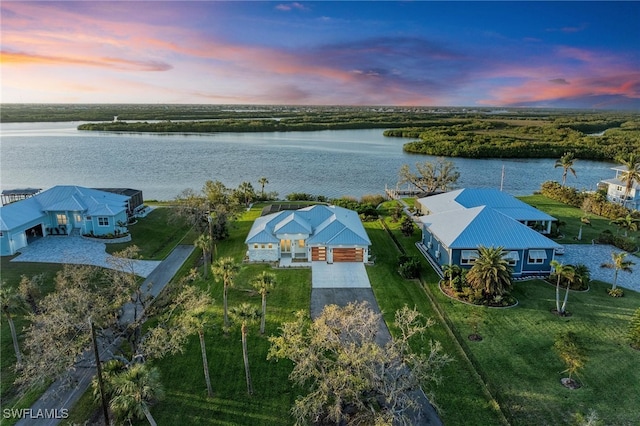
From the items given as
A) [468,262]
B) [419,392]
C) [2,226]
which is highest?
[2,226]

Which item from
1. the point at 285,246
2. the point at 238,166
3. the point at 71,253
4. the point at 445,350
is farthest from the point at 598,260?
the point at 238,166

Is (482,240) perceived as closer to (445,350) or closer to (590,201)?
(445,350)

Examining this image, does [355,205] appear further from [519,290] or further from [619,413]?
[619,413]

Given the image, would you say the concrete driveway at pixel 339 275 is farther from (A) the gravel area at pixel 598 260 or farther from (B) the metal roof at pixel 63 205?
(B) the metal roof at pixel 63 205

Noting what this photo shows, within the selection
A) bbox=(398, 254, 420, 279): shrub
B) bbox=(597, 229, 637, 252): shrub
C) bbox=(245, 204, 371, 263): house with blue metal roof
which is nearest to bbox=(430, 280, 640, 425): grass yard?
bbox=(398, 254, 420, 279): shrub

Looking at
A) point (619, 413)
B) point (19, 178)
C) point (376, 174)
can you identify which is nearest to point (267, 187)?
point (376, 174)

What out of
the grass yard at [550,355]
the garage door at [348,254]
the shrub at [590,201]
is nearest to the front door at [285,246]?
the garage door at [348,254]
